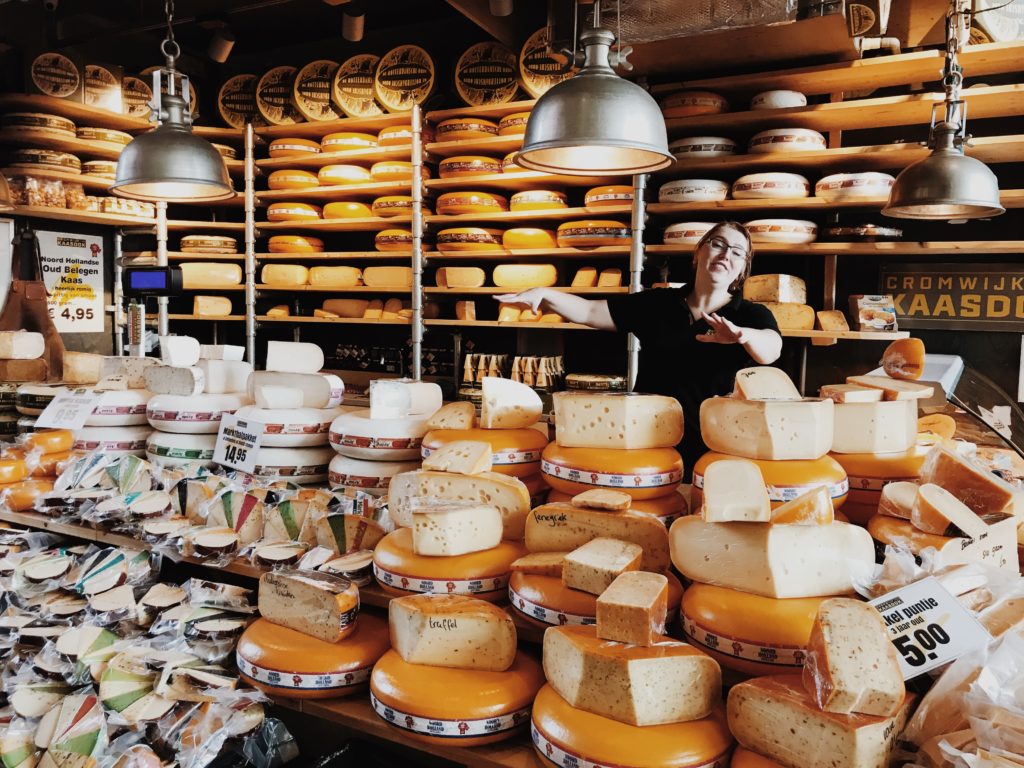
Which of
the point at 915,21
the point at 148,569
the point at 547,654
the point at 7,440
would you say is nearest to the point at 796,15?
the point at 915,21


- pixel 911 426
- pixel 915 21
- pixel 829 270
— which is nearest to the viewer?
pixel 911 426

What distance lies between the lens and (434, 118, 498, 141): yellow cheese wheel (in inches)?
157

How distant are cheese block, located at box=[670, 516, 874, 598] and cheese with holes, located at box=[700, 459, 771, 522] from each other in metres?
0.03

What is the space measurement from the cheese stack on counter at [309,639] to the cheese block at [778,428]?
0.71 meters

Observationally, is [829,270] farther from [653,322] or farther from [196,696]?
[196,696]

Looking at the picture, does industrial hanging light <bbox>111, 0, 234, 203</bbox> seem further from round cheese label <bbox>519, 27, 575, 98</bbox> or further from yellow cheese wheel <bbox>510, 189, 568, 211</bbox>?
round cheese label <bbox>519, 27, 575, 98</bbox>

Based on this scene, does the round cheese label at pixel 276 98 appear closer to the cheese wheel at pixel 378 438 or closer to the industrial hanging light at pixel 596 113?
the industrial hanging light at pixel 596 113

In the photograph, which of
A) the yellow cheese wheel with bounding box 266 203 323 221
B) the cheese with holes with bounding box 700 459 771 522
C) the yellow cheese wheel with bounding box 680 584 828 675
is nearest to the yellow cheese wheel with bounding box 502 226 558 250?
the yellow cheese wheel with bounding box 266 203 323 221

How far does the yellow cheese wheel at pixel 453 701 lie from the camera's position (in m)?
1.04

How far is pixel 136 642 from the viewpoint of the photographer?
1.43 meters

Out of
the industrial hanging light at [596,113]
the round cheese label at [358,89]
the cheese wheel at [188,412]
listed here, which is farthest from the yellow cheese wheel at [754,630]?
the round cheese label at [358,89]

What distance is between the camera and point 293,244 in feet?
14.9

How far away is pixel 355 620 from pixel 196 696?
0.93ft

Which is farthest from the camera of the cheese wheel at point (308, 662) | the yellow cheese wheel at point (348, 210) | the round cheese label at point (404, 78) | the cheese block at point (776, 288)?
the yellow cheese wheel at point (348, 210)
